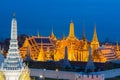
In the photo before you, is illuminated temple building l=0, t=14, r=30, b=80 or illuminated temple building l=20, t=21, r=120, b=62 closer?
illuminated temple building l=0, t=14, r=30, b=80

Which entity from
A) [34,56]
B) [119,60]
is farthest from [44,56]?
[119,60]

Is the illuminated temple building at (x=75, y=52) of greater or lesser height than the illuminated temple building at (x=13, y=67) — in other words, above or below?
above

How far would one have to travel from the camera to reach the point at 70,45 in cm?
3559

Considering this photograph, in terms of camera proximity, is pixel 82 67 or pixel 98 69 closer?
pixel 98 69

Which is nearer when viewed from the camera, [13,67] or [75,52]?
[13,67]

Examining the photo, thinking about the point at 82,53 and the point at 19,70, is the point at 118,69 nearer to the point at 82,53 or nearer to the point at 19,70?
the point at 82,53

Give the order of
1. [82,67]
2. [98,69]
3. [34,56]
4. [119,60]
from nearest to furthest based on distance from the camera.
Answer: [98,69] → [82,67] → [119,60] → [34,56]

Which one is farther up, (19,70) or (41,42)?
(41,42)

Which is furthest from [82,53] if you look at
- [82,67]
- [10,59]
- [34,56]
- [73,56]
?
[10,59]

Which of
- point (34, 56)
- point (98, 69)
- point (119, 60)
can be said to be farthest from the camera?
point (34, 56)

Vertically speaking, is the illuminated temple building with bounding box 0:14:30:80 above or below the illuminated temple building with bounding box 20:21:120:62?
below

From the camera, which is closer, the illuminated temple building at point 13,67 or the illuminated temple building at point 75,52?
the illuminated temple building at point 13,67

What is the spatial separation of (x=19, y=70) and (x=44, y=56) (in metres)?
17.3

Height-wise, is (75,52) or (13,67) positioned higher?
(75,52)
